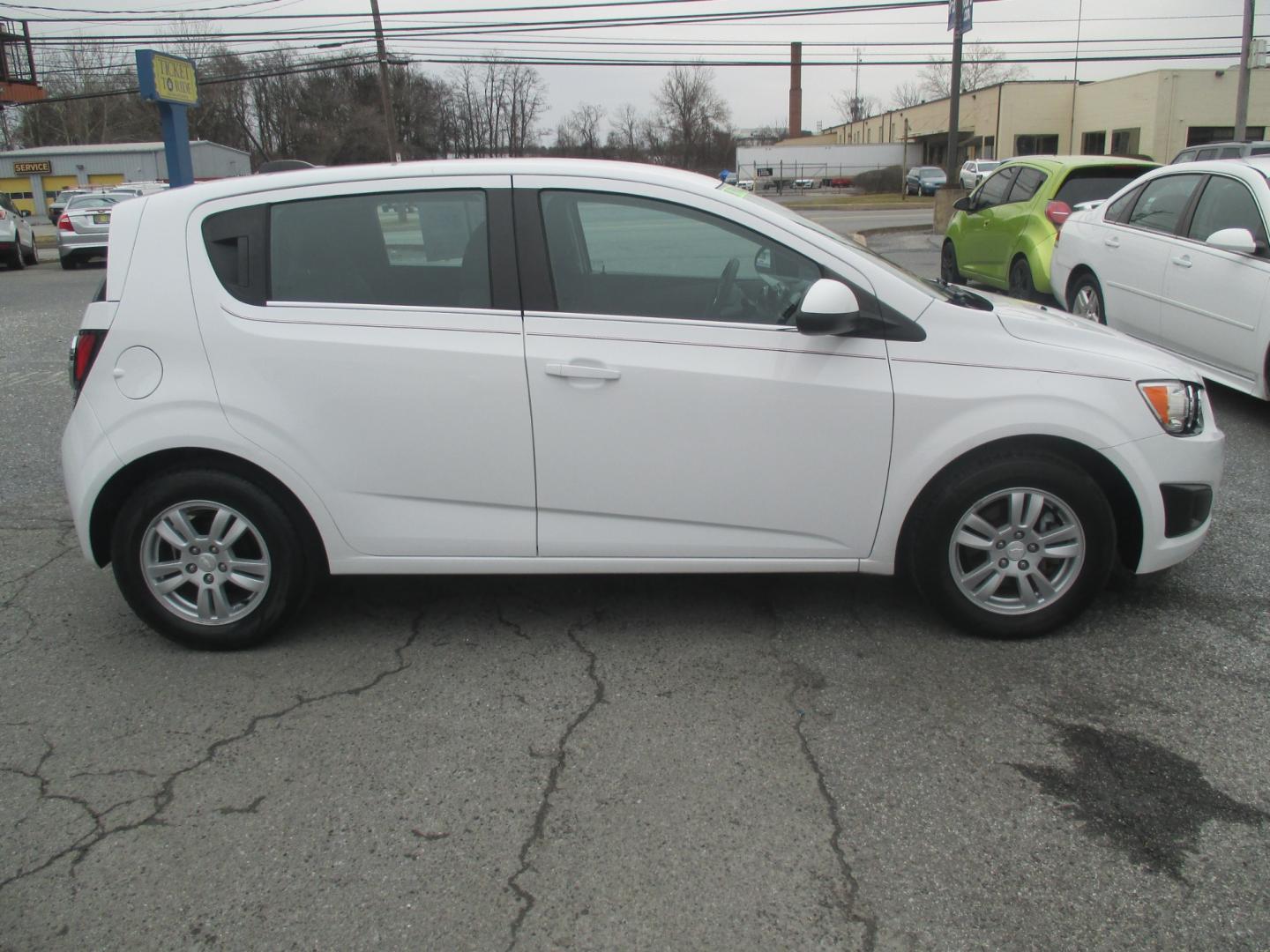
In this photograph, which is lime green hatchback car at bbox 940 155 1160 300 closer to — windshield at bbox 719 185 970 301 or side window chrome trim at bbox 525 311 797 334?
windshield at bbox 719 185 970 301

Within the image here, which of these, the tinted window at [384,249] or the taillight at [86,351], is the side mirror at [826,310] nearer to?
the tinted window at [384,249]

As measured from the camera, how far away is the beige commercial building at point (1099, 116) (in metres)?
47.3

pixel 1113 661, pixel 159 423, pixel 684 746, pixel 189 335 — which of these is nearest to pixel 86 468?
pixel 159 423

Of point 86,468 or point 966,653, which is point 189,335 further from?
point 966,653

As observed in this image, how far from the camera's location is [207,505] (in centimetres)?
371

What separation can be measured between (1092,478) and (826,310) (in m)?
1.19

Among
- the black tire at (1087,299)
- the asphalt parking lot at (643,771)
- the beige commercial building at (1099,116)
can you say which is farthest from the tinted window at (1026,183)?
the beige commercial building at (1099,116)

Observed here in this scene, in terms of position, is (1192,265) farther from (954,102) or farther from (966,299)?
(954,102)

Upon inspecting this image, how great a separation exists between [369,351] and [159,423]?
0.79 meters

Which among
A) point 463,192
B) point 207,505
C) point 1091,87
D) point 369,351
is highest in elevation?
point 1091,87

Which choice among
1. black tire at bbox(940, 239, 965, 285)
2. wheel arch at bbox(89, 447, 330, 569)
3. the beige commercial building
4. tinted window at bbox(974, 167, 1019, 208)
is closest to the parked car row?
tinted window at bbox(974, 167, 1019, 208)

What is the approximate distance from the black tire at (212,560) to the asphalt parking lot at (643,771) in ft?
0.46

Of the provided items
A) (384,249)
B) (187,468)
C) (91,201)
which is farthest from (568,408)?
(91,201)

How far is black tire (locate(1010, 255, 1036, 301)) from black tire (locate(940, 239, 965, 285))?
195 cm
